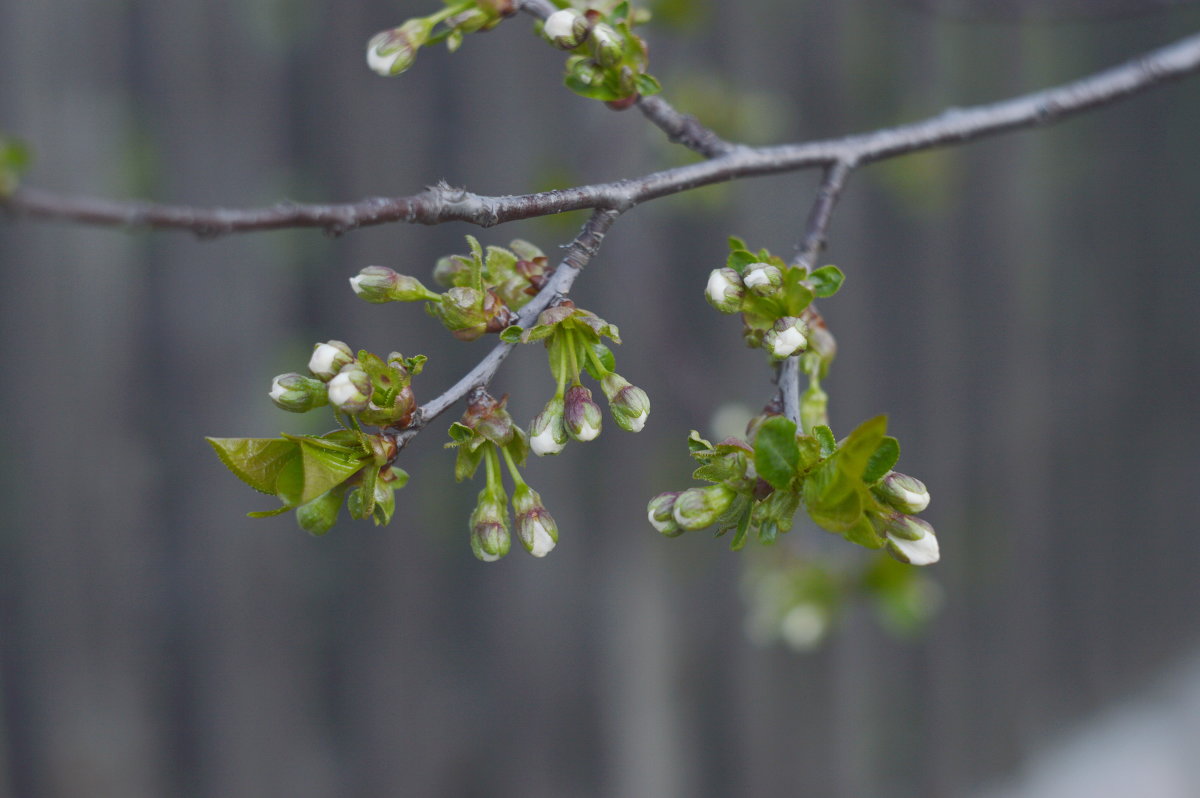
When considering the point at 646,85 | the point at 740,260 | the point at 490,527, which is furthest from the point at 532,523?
the point at 646,85

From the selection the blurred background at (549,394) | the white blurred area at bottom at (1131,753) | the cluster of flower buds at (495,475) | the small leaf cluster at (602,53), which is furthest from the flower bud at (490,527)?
the white blurred area at bottom at (1131,753)

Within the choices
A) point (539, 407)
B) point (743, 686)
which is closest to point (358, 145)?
point (539, 407)

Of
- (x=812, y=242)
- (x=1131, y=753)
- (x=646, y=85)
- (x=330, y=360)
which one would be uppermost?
(x=646, y=85)

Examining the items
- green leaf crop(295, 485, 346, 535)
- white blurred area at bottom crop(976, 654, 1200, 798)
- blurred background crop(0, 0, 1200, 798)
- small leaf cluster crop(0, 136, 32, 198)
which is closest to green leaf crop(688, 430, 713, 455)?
green leaf crop(295, 485, 346, 535)

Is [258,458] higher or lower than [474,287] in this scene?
lower

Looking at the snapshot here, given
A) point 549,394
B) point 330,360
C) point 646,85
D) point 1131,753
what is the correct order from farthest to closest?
point 1131,753
point 549,394
point 646,85
point 330,360

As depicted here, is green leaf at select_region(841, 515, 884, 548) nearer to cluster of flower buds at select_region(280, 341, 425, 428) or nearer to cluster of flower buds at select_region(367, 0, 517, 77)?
cluster of flower buds at select_region(280, 341, 425, 428)

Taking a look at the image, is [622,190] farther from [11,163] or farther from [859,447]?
[11,163]

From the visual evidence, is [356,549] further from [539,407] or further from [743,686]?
[743,686]
